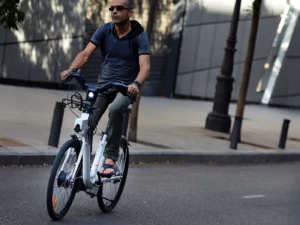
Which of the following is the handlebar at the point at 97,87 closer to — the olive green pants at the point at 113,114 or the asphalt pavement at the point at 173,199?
the olive green pants at the point at 113,114

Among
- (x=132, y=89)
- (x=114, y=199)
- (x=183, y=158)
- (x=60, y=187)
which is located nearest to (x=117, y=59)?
(x=132, y=89)

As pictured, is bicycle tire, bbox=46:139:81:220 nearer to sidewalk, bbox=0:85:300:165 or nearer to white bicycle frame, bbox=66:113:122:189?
white bicycle frame, bbox=66:113:122:189

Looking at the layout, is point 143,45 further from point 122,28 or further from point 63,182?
point 63,182

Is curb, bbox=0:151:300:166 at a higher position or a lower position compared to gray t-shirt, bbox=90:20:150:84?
lower

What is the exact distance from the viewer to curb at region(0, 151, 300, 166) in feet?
30.8

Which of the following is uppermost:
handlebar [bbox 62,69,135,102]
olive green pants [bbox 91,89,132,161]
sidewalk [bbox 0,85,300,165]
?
handlebar [bbox 62,69,135,102]

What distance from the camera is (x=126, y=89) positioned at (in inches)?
246

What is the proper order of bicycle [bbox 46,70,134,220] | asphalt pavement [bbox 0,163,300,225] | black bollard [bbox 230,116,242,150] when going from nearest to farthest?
bicycle [bbox 46,70,134,220] → asphalt pavement [bbox 0,163,300,225] → black bollard [bbox 230,116,242,150]

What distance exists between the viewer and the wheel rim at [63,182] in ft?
19.8

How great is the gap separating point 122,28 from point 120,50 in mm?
187

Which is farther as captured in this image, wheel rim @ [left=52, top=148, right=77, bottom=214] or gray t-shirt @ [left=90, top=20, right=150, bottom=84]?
gray t-shirt @ [left=90, top=20, right=150, bottom=84]

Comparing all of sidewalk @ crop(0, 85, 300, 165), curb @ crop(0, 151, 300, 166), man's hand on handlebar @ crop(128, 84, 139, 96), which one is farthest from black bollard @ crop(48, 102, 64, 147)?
man's hand on handlebar @ crop(128, 84, 139, 96)

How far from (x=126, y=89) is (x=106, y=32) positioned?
0.66 metres

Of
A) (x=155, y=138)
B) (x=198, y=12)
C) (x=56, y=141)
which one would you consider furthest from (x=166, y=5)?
(x=56, y=141)
